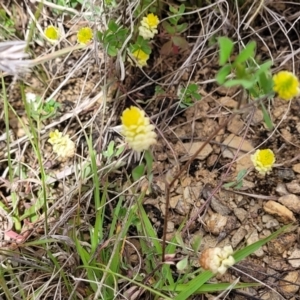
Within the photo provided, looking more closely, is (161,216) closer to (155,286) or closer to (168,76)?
(155,286)

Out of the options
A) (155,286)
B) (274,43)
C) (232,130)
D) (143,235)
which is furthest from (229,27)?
(155,286)

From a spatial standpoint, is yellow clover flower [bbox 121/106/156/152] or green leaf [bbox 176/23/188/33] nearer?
yellow clover flower [bbox 121/106/156/152]

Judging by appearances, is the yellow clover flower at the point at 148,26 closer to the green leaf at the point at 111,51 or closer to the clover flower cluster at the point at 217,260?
the green leaf at the point at 111,51

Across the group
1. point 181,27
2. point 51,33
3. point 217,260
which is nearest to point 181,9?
point 181,27

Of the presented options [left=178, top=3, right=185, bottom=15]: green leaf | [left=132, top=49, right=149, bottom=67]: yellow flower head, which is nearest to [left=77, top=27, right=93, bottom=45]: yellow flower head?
[left=132, top=49, right=149, bottom=67]: yellow flower head

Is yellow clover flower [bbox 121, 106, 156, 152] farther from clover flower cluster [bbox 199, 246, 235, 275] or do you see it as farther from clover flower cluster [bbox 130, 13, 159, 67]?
clover flower cluster [bbox 130, 13, 159, 67]

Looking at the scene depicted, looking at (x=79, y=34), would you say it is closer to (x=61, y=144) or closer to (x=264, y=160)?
(x=61, y=144)
